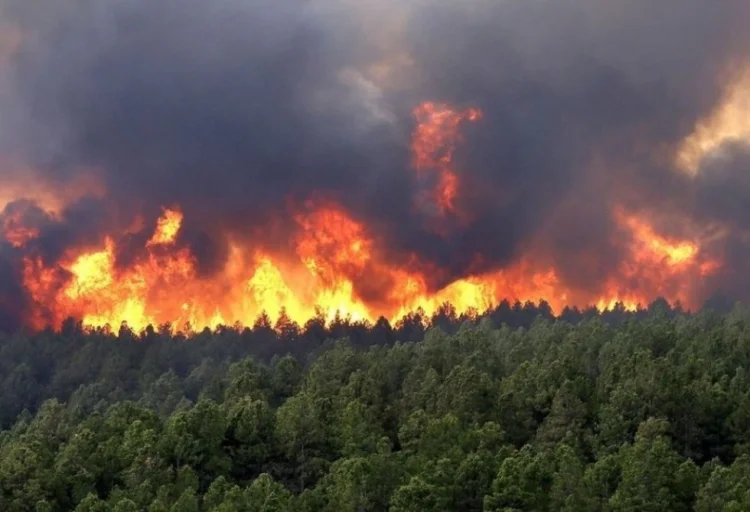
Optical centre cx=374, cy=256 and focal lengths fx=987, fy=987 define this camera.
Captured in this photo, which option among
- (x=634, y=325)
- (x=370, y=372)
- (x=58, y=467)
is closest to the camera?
(x=58, y=467)

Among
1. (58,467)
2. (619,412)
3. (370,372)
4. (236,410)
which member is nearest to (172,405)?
(370,372)

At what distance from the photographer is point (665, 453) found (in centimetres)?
9100

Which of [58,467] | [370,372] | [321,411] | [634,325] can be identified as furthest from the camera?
[634,325]

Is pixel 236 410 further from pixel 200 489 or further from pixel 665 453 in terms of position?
pixel 665 453

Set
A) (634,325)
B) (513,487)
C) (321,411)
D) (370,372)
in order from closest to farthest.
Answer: (513,487), (321,411), (370,372), (634,325)

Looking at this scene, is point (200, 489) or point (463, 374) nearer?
point (200, 489)

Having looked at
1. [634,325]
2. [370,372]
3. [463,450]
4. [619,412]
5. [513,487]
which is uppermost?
[634,325]

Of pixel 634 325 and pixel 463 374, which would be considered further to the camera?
pixel 634 325

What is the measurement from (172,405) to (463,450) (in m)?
104

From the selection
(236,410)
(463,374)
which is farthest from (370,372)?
(236,410)

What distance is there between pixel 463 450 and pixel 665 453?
845 inches

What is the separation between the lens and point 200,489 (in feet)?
347

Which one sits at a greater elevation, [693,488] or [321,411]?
[321,411]

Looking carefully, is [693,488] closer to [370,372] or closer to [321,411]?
[321,411]
